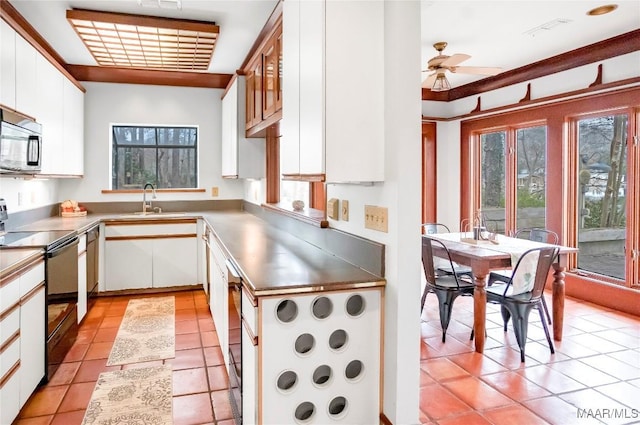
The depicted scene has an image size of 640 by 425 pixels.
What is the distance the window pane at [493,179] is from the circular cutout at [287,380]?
4.93 meters

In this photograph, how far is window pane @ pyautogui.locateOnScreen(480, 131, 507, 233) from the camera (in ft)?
20.2

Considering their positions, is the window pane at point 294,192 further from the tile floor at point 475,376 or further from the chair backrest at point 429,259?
the tile floor at point 475,376

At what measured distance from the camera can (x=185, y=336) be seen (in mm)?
3717

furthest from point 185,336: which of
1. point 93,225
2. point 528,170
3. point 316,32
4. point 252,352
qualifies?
point 528,170

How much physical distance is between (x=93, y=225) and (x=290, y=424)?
3292 mm

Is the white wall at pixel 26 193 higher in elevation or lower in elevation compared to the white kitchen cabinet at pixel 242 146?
lower

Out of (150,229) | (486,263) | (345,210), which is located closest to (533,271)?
(486,263)

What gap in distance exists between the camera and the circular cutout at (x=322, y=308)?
203 cm

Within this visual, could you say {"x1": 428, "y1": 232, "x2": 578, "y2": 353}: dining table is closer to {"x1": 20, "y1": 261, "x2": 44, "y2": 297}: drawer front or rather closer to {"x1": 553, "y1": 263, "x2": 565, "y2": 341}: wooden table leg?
{"x1": 553, "y1": 263, "x2": 565, "y2": 341}: wooden table leg

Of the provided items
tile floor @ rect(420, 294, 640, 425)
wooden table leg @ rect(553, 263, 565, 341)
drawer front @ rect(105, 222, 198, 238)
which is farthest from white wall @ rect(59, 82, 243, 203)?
wooden table leg @ rect(553, 263, 565, 341)

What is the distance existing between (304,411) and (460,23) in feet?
11.2

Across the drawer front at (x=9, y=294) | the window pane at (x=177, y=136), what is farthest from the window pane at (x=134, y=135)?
the drawer front at (x=9, y=294)

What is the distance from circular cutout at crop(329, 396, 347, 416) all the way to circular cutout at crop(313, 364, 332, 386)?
4.0 inches

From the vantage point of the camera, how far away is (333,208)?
2.63 meters
